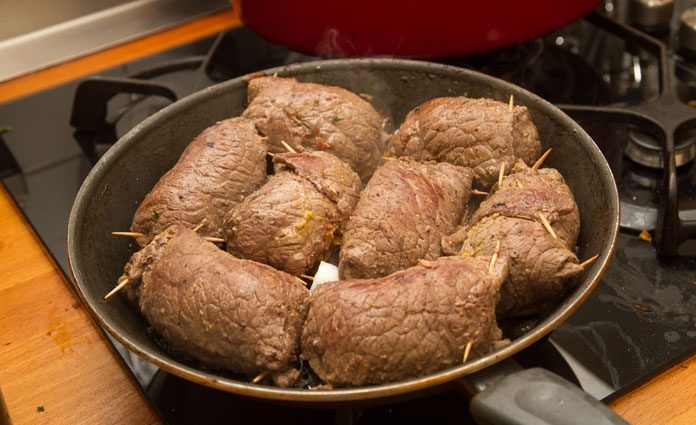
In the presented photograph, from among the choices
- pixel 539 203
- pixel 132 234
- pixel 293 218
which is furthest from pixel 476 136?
pixel 132 234

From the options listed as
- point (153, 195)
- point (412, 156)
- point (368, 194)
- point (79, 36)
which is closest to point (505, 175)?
point (412, 156)

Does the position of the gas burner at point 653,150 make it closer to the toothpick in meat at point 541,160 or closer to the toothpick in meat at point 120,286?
the toothpick in meat at point 541,160

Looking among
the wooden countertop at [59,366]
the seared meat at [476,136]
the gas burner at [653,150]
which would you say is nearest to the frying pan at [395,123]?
the seared meat at [476,136]

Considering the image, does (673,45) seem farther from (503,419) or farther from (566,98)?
(503,419)

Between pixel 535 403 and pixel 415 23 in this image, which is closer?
pixel 535 403

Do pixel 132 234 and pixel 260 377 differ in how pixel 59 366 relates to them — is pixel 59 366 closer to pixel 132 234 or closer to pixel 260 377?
pixel 132 234
